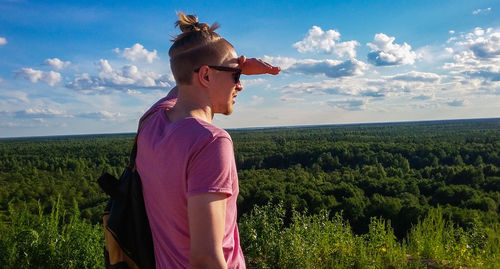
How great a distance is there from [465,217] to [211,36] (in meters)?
23.2

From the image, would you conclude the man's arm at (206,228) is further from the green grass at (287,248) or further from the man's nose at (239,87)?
the green grass at (287,248)

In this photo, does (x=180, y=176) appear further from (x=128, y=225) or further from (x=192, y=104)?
(x=128, y=225)

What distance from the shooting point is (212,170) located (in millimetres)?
1000

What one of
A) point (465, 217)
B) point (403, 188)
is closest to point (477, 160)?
point (403, 188)

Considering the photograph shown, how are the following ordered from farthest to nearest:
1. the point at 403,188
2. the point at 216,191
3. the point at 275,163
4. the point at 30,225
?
the point at 275,163 < the point at 403,188 < the point at 30,225 < the point at 216,191

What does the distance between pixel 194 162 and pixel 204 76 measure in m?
0.33

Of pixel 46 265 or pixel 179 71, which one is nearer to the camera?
pixel 179 71

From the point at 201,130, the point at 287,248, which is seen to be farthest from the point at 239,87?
the point at 287,248

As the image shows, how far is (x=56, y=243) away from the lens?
3572 millimetres

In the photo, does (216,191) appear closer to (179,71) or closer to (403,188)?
(179,71)

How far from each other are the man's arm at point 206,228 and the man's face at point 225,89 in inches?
14.8

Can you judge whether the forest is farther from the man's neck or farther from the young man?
the man's neck

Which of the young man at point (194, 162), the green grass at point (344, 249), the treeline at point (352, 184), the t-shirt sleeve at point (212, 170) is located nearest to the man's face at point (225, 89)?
the young man at point (194, 162)

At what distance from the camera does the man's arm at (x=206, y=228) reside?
0.99 m
